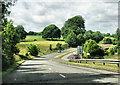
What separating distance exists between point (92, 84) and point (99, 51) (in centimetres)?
5945

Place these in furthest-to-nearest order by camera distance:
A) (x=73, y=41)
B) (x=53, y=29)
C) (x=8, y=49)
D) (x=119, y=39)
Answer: (x=53, y=29) < (x=73, y=41) < (x=119, y=39) < (x=8, y=49)

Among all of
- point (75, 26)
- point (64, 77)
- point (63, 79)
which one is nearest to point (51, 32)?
point (75, 26)

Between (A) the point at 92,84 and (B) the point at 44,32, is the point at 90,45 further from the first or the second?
(B) the point at 44,32

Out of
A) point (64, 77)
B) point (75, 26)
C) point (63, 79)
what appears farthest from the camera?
point (75, 26)

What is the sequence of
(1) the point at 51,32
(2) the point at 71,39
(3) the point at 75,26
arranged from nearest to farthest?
(2) the point at 71,39, (3) the point at 75,26, (1) the point at 51,32

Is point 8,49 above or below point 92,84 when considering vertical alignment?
above

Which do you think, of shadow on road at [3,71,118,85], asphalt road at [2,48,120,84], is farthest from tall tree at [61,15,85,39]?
shadow on road at [3,71,118,85]

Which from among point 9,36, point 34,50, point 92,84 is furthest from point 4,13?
point 34,50

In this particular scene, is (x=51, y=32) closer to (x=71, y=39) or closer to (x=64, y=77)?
(x=71, y=39)

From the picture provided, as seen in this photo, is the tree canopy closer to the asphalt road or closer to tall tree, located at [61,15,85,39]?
tall tree, located at [61,15,85,39]

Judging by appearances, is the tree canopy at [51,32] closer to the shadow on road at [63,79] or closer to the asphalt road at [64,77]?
the asphalt road at [64,77]

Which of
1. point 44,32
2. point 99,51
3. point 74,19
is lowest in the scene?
point 99,51

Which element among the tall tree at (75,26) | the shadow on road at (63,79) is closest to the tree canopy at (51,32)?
the tall tree at (75,26)

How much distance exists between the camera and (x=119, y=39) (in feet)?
238
